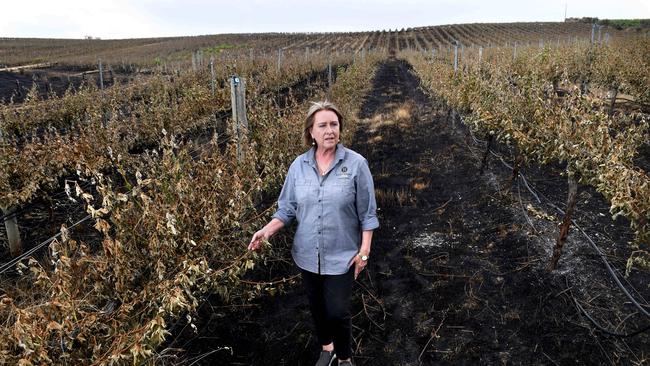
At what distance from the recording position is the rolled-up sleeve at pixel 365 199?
8.75 feet

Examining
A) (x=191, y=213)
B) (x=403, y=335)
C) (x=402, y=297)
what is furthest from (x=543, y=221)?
(x=191, y=213)

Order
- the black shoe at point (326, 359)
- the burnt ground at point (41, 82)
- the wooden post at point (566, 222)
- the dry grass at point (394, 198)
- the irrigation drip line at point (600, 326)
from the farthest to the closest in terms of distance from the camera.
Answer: the burnt ground at point (41, 82) < the dry grass at point (394, 198) < the wooden post at point (566, 222) < the irrigation drip line at point (600, 326) < the black shoe at point (326, 359)

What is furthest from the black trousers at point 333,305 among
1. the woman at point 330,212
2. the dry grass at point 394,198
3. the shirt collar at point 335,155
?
the dry grass at point 394,198

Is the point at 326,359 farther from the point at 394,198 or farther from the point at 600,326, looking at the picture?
the point at 394,198

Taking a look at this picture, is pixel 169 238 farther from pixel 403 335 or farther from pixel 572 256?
pixel 572 256

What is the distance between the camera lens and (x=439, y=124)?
39.7 feet

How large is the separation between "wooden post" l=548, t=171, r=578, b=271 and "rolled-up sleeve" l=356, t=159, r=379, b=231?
98.0 inches

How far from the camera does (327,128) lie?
2652 millimetres

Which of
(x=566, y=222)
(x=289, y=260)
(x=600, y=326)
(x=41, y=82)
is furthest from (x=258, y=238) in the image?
(x=41, y=82)

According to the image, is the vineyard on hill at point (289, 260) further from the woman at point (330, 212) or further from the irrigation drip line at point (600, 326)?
the woman at point (330, 212)

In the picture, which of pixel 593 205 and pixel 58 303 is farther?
pixel 593 205

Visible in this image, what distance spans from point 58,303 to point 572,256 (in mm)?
4809

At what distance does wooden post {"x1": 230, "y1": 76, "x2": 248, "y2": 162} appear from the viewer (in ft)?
15.3

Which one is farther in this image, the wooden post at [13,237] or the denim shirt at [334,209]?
the wooden post at [13,237]
